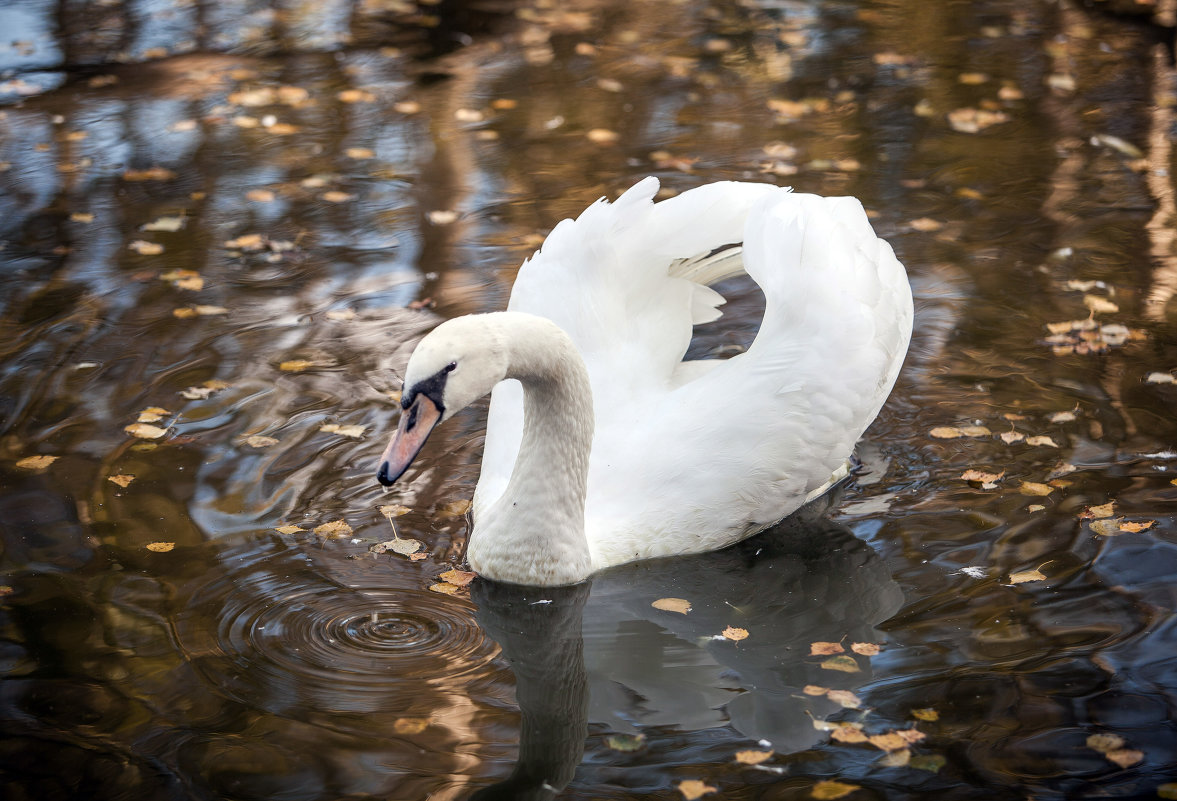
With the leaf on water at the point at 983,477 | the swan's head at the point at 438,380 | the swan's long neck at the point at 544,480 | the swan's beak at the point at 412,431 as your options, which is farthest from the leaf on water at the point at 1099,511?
the swan's beak at the point at 412,431

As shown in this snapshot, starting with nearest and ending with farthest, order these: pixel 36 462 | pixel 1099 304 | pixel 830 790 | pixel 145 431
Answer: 1. pixel 830 790
2. pixel 36 462
3. pixel 145 431
4. pixel 1099 304

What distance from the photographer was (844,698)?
425cm

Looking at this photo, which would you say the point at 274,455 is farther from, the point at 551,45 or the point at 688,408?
the point at 551,45

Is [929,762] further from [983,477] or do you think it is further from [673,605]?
[983,477]

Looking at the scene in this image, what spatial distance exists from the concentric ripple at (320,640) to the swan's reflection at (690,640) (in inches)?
8.4

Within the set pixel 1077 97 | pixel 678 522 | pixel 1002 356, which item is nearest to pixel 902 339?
pixel 1002 356

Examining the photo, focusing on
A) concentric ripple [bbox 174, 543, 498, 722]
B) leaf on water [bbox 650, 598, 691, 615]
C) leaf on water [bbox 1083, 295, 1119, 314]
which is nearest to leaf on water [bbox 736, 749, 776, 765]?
leaf on water [bbox 650, 598, 691, 615]

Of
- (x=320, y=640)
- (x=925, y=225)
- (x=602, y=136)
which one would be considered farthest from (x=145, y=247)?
(x=925, y=225)

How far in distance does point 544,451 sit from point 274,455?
1.67 m

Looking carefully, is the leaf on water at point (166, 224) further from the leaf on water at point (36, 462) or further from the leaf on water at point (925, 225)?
the leaf on water at point (925, 225)

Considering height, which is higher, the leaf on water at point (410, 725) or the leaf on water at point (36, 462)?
the leaf on water at point (410, 725)

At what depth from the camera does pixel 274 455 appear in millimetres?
5754

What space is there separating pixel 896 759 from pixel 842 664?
0.51 metres

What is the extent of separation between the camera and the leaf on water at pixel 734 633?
464 cm
